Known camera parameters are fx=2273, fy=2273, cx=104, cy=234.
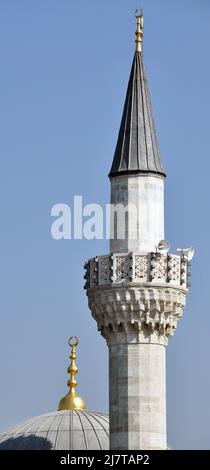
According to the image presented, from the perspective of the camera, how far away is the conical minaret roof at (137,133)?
5031 cm

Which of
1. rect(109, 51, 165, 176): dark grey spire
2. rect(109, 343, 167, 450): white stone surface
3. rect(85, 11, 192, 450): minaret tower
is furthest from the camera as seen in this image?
rect(109, 51, 165, 176): dark grey spire

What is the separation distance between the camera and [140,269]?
4972 cm

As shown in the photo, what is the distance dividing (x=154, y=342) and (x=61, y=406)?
10.6 metres

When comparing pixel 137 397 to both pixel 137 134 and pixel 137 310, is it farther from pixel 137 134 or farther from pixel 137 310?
pixel 137 134

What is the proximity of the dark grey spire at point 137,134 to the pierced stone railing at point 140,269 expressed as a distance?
1.95m

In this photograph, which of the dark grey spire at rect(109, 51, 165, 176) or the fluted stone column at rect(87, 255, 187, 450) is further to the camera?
the dark grey spire at rect(109, 51, 165, 176)

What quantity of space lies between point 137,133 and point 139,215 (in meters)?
2.02

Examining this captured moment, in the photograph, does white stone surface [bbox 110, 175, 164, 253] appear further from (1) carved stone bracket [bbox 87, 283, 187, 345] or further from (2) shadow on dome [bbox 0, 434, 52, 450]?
(2) shadow on dome [bbox 0, 434, 52, 450]

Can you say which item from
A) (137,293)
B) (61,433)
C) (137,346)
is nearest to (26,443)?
(61,433)

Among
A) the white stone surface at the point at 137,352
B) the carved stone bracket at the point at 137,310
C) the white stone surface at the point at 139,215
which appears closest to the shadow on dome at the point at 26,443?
the white stone surface at the point at 137,352

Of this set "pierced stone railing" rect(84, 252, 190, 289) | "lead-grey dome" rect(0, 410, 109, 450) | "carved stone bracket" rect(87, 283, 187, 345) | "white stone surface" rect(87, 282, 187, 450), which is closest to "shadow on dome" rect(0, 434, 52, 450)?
"lead-grey dome" rect(0, 410, 109, 450)

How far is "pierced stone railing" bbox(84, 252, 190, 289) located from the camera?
163ft
